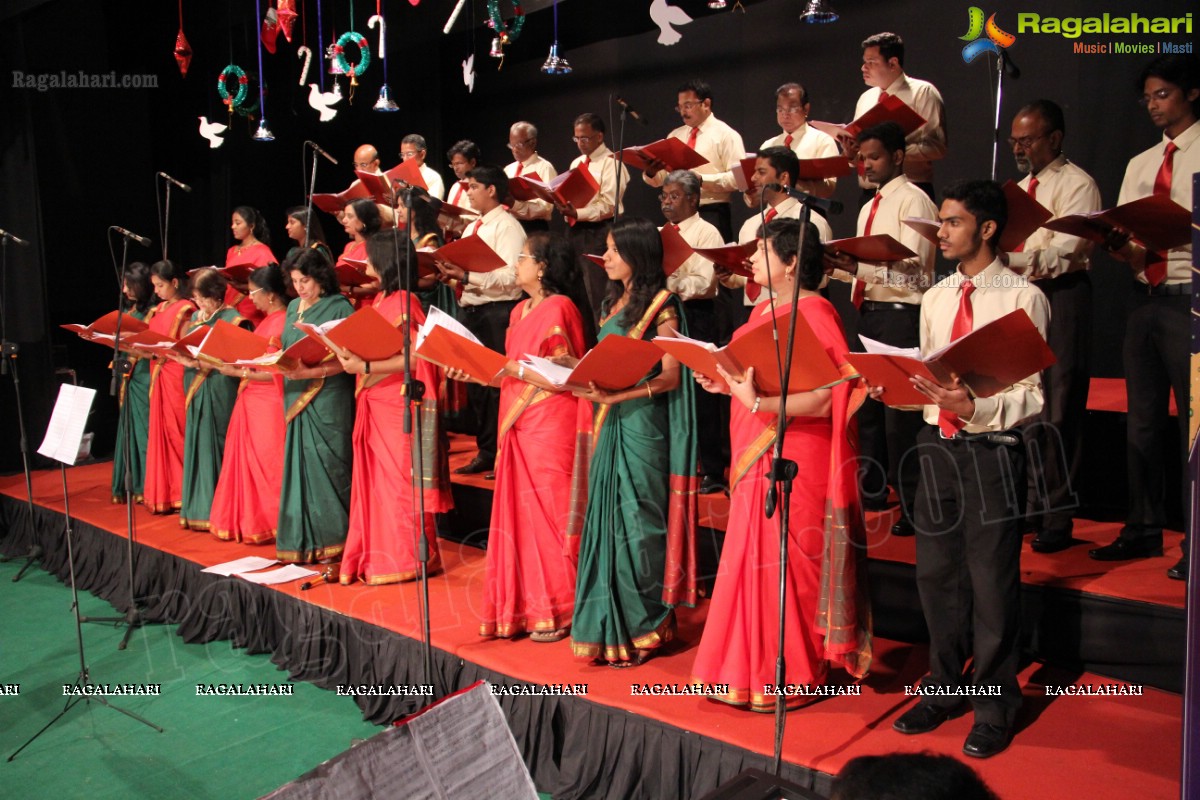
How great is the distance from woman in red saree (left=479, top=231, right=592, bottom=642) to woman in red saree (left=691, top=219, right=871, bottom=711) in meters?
0.81

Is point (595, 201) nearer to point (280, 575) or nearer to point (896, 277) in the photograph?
point (896, 277)

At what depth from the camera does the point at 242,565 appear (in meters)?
4.36

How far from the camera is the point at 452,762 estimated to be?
1581 mm

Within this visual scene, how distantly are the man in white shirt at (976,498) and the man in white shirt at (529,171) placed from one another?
320 centimetres

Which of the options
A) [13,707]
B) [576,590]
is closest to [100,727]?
[13,707]

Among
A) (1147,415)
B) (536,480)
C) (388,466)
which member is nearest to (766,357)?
(536,480)

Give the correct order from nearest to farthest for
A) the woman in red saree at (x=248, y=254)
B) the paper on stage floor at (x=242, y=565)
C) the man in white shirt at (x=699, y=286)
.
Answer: the paper on stage floor at (x=242, y=565) < the man in white shirt at (x=699, y=286) < the woman in red saree at (x=248, y=254)

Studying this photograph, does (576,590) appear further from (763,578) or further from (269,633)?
(269,633)

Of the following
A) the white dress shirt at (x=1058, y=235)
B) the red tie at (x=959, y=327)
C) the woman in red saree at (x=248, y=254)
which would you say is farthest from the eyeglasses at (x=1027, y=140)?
the woman in red saree at (x=248, y=254)

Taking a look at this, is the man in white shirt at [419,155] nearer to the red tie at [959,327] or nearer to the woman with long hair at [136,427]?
the woman with long hair at [136,427]

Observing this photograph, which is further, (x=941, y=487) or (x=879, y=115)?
(x=879, y=115)

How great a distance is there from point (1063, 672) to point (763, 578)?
1.07m

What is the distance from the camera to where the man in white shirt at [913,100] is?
4.01 metres

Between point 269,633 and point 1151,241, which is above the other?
point 1151,241
